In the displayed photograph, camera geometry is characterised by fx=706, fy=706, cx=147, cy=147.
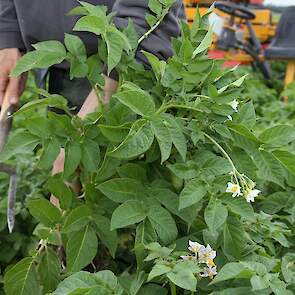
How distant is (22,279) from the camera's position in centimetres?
164

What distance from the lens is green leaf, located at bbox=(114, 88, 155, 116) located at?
1387 millimetres

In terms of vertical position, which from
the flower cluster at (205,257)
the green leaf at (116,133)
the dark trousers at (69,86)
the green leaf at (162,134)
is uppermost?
the green leaf at (162,134)

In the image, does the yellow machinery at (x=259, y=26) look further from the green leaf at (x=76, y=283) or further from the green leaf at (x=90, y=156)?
the green leaf at (x=76, y=283)

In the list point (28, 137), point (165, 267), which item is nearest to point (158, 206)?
point (165, 267)

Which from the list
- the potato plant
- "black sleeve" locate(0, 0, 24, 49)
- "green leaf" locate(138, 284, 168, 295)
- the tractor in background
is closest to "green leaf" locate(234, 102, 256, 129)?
the potato plant

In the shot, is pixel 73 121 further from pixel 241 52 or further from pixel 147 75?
pixel 241 52

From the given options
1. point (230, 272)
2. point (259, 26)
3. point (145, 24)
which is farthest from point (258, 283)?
point (259, 26)

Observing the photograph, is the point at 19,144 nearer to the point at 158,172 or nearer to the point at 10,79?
the point at 158,172

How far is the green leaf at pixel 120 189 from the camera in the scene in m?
1.50

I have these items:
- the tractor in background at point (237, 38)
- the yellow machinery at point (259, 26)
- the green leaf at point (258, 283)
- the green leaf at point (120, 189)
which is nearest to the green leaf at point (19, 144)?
the green leaf at point (120, 189)

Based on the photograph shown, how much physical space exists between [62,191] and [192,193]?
37 centimetres

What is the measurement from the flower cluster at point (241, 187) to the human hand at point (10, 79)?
88 cm

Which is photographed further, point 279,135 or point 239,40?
point 239,40

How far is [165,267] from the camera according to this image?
1.32 metres
